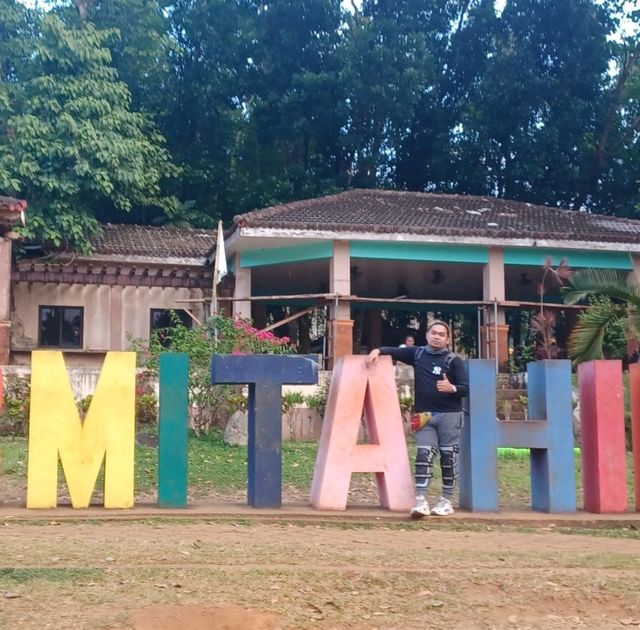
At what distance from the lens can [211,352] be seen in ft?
43.3

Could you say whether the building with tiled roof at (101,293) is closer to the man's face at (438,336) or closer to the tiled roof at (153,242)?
the tiled roof at (153,242)

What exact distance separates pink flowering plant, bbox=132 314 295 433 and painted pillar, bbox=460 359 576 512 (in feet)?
17.8

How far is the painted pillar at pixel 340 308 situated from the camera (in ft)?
57.5

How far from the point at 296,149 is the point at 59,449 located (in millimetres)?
24348

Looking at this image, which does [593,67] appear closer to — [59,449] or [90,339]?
[90,339]

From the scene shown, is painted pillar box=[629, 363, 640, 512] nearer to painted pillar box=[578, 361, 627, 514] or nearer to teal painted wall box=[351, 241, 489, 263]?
painted pillar box=[578, 361, 627, 514]

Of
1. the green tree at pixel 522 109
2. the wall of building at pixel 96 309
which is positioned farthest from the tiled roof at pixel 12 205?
the green tree at pixel 522 109

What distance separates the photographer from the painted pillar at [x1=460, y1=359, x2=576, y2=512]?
312 inches

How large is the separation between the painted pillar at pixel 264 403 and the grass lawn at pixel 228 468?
1629 mm

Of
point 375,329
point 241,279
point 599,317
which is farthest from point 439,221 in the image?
point 599,317

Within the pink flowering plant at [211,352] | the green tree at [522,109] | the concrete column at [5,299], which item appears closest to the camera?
A: the pink flowering plant at [211,352]

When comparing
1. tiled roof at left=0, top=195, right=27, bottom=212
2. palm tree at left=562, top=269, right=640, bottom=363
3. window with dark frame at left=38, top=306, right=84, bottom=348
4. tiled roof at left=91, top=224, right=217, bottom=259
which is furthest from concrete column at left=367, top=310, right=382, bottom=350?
palm tree at left=562, top=269, right=640, bottom=363

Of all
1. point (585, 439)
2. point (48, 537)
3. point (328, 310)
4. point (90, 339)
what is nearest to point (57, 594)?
point (48, 537)

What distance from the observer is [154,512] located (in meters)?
7.37
